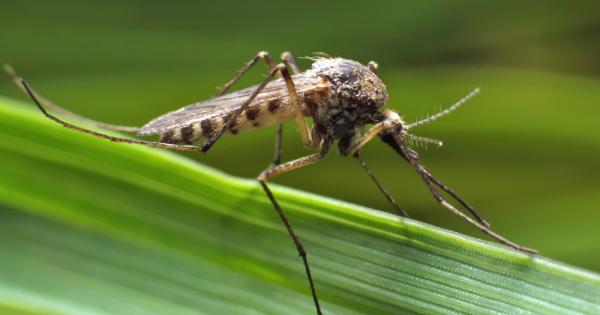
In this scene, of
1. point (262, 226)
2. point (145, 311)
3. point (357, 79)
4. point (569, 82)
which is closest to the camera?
point (145, 311)

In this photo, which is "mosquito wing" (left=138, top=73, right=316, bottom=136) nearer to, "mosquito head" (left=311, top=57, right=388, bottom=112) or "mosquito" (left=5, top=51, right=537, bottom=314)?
"mosquito" (left=5, top=51, right=537, bottom=314)

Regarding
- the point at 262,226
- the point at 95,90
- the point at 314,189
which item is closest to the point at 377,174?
the point at 314,189

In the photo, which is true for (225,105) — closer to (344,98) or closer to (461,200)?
(344,98)

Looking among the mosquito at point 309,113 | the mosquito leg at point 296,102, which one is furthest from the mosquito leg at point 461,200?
the mosquito leg at point 296,102

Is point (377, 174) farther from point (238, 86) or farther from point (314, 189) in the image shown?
point (238, 86)

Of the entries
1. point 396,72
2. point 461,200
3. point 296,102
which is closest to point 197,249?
point 296,102
